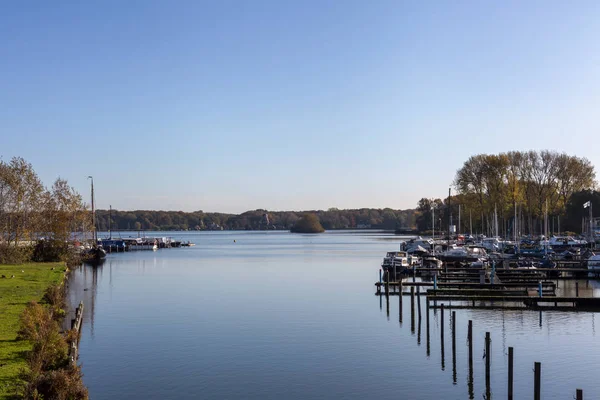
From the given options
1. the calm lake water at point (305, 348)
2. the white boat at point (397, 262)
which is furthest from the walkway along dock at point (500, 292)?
the white boat at point (397, 262)

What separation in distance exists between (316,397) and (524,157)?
11252 centimetres

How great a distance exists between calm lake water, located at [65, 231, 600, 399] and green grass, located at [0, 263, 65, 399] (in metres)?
3.16

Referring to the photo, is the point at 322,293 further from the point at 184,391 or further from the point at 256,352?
the point at 184,391

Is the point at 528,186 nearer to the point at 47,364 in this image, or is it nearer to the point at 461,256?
the point at 461,256

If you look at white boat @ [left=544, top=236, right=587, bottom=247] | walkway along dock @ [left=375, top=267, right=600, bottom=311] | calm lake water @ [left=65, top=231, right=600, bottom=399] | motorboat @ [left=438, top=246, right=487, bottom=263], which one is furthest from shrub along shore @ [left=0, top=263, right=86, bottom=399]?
white boat @ [left=544, top=236, right=587, bottom=247]

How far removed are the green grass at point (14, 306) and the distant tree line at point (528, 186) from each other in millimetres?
86058

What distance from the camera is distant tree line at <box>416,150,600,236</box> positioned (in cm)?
12875

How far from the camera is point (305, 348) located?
1367 inches

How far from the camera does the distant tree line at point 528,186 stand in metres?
129

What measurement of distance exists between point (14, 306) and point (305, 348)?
16.3m

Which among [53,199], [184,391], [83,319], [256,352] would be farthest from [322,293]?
[53,199]

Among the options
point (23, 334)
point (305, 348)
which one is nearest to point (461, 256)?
point (305, 348)

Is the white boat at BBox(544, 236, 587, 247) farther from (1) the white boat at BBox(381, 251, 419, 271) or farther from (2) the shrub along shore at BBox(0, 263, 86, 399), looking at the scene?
(2) the shrub along shore at BBox(0, 263, 86, 399)

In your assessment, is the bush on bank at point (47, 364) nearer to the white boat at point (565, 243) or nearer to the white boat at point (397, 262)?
the white boat at point (397, 262)
